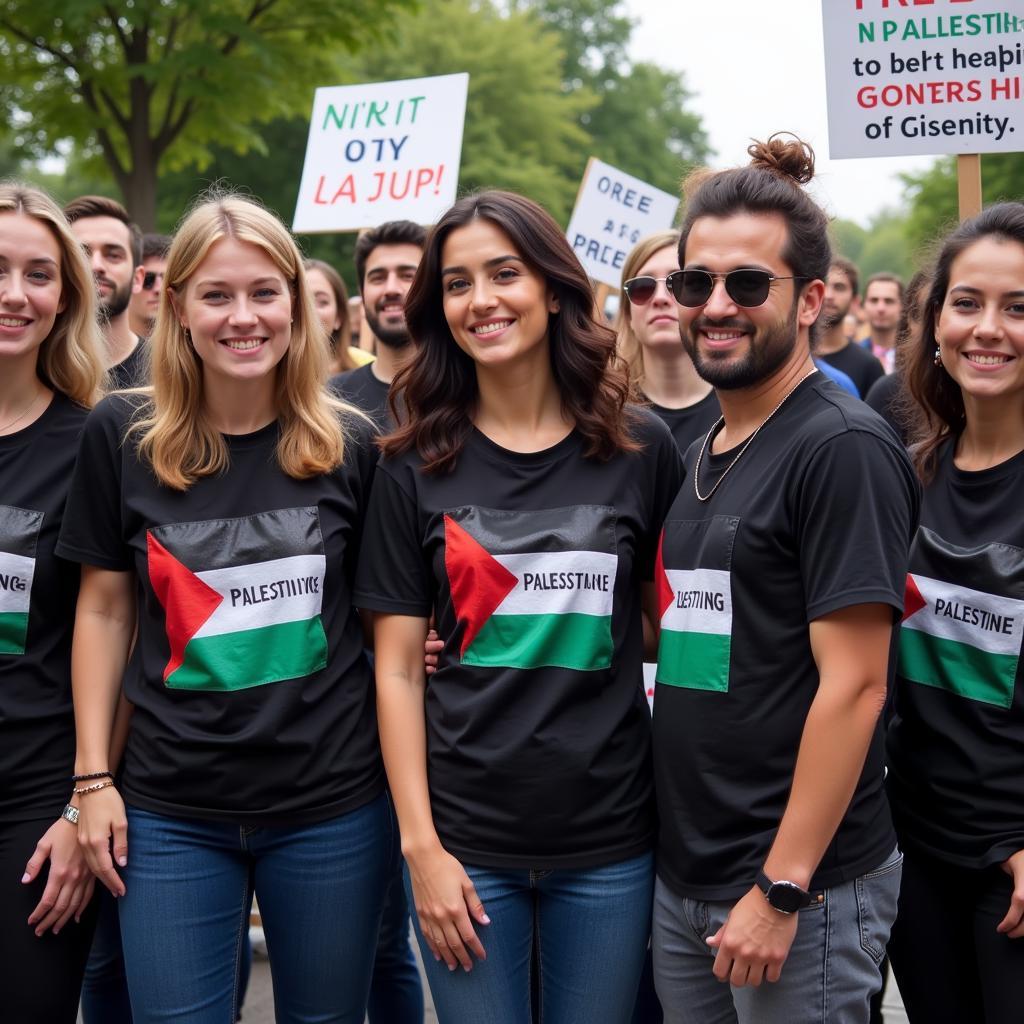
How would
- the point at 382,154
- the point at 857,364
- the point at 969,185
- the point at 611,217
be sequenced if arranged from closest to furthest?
the point at 969,185, the point at 382,154, the point at 611,217, the point at 857,364

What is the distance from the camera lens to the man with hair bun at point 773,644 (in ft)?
7.47

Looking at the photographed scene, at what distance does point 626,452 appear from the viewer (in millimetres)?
2805

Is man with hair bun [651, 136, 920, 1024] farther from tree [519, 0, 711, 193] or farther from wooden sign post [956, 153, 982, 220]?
tree [519, 0, 711, 193]

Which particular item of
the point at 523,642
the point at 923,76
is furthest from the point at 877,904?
the point at 923,76

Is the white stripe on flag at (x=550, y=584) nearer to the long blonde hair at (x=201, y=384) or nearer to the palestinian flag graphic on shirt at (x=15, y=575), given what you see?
the long blonde hair at (x=201, y=384)

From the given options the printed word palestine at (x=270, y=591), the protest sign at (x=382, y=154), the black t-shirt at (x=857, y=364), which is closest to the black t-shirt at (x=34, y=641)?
the printed word palestine at (x=270, y=591)

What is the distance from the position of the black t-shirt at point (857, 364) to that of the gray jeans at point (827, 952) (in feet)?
16.7

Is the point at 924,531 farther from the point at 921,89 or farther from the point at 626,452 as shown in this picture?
the point at 921,89

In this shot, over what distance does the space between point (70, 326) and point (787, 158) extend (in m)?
1.82

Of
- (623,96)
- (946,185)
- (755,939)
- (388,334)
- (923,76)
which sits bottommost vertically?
(755,939)

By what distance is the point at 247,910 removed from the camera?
2883mm

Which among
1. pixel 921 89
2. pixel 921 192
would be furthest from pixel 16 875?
pixel 921 192

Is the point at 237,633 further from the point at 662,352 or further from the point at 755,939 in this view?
the point at 662,352

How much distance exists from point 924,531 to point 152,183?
1401 centimetres
